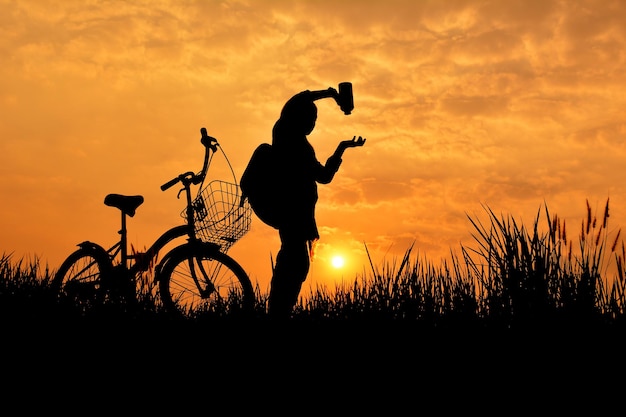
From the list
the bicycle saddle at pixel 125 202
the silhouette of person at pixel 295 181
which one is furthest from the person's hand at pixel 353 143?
the bicycle saddle at pixel 125 202

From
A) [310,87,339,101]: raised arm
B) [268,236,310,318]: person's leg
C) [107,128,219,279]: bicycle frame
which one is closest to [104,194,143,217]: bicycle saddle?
[107,128,219,279]: bicycle frame

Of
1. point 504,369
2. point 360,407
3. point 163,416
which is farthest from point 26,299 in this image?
point 504,369

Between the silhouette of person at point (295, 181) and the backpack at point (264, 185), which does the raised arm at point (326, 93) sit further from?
the backpack at point (264, 185)

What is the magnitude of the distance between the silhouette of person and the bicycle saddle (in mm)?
2737

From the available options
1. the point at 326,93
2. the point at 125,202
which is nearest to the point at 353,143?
the point at 326,93

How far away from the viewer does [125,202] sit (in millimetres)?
8195

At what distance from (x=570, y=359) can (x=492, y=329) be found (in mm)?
738

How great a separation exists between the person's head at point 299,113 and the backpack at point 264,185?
11.5 inches

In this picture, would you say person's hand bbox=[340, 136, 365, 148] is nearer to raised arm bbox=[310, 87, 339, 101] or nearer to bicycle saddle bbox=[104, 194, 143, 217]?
raised arm bbox=[310, 87, 339, 101]

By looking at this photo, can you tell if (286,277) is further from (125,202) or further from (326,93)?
(125,202)

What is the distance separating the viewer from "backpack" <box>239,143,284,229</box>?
6.10m

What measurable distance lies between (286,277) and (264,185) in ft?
2.73

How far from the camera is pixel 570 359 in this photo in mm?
4598

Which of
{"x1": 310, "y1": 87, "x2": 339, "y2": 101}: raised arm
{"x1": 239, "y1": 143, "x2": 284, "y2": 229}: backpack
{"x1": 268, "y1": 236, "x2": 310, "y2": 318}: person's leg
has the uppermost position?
{"x1": 310, "y1": 87, "x2": 339, "y2": 101}: raised arm
